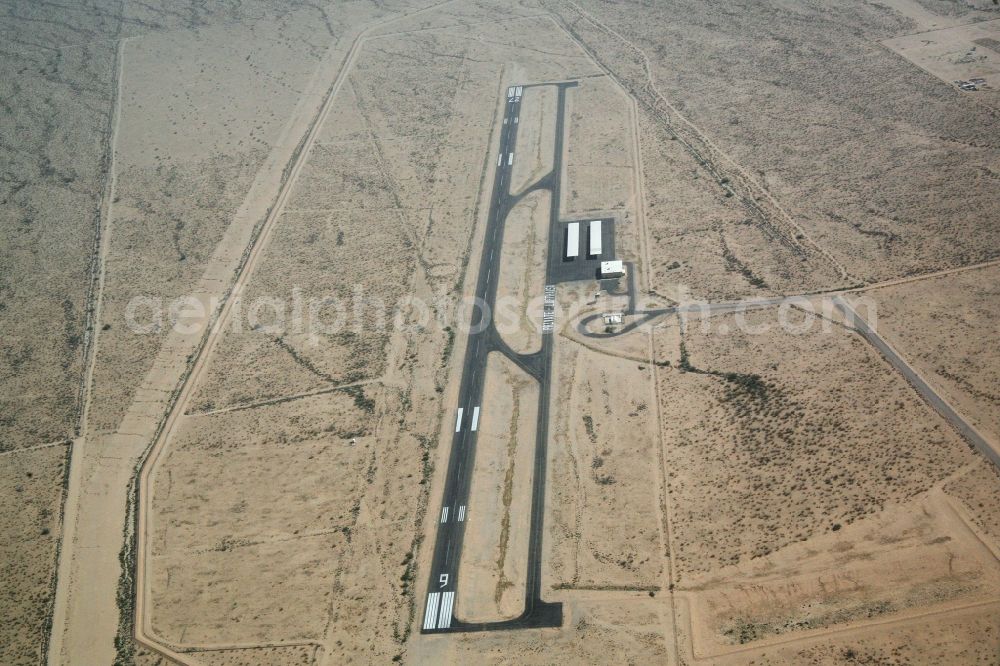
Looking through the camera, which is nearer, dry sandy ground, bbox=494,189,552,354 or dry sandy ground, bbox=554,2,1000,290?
dry sandy ground, bbox=494,189,552,354

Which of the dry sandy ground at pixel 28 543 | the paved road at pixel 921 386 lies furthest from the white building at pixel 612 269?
the dry sandy ground at pixel 28 543

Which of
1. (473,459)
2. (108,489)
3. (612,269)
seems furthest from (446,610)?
(612,269)

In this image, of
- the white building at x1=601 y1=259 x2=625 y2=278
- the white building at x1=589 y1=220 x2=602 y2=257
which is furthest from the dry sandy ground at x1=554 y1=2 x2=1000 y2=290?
the white building at x1=589 y1=220 x2=602 y2=257

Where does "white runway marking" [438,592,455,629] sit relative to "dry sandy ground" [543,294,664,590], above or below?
below

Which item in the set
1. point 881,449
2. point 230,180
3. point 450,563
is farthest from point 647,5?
point 450,563

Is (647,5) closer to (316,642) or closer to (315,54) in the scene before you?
(315,54)

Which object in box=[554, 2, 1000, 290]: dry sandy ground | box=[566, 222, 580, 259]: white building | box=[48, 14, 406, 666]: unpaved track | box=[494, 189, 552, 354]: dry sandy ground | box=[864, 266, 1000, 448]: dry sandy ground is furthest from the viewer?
box=[566, 222, 580, 259]: white building

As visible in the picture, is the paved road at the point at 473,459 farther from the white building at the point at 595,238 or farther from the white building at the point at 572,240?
the white building at the point at 595,238

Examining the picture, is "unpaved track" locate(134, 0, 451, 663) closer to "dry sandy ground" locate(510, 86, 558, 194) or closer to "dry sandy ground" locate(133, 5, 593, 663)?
"dry sandy ground" locate(133, 5, 593, 663)

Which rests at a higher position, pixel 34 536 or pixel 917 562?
pixel 917 562
